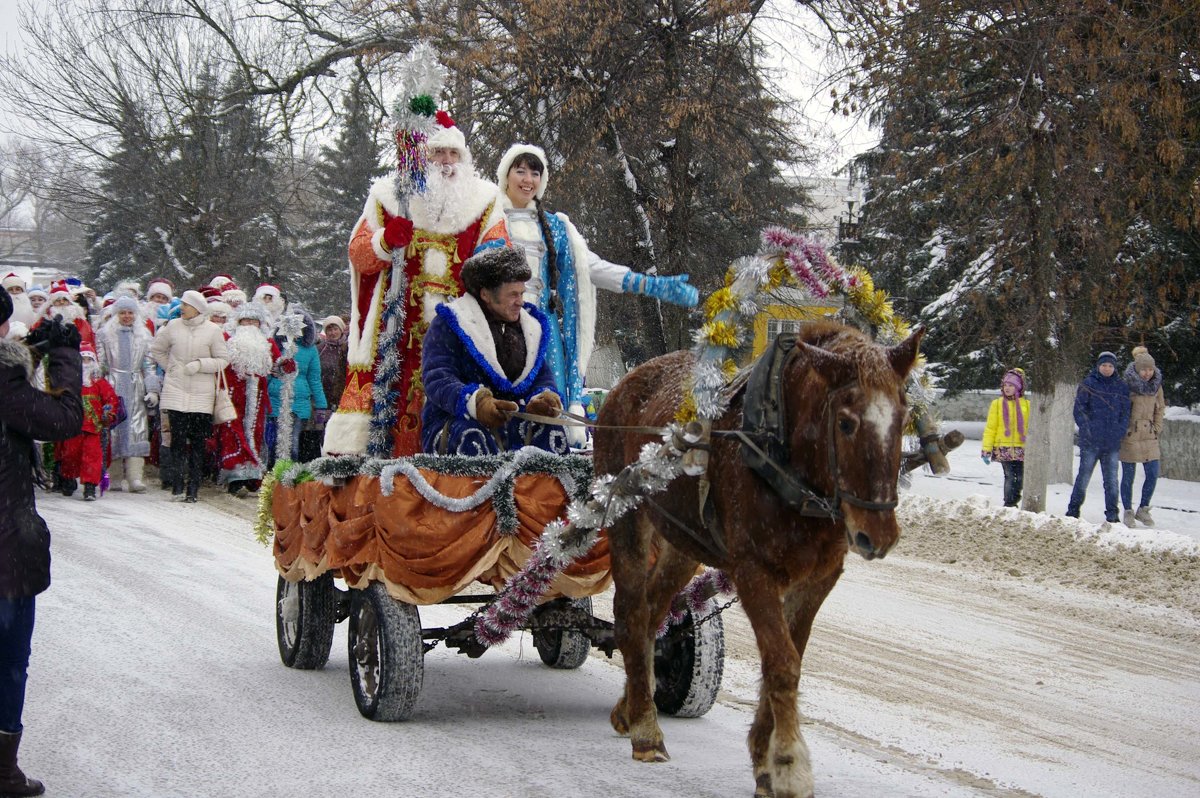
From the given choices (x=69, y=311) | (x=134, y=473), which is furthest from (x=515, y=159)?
(x=134, y=473)

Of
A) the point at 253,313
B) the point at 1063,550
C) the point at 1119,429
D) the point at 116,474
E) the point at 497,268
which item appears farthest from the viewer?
the point at 116,474

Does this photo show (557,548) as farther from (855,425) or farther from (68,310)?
(68,310)

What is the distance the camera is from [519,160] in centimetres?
728

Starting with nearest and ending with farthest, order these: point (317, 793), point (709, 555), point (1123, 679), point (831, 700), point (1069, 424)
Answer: point (317, 793)
point (709, 555)
point (831, 700)
point (1123, 679)
point (1069, 424)

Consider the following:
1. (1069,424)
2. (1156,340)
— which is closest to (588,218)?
(1069,424)

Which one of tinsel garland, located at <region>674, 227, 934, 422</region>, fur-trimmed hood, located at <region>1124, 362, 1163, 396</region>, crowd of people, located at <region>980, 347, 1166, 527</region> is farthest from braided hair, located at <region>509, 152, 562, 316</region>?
fur-trimmed hood, located at <region>1124, 362, 1163, 396</region>

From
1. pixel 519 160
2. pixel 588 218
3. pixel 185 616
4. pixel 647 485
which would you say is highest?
pixel 588 218

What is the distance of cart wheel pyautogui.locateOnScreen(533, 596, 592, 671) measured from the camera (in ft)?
23.0

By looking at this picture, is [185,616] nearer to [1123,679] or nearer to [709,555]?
[709,555]

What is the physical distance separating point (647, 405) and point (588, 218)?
1472 cm

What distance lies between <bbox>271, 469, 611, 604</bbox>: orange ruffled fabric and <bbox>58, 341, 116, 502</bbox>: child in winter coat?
8.29 m

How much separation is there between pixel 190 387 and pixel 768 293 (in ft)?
32.6

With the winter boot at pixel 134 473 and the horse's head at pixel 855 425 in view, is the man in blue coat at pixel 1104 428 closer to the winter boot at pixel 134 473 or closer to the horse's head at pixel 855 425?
the horse's head at pixel 855 425

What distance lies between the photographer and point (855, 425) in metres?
4.12
